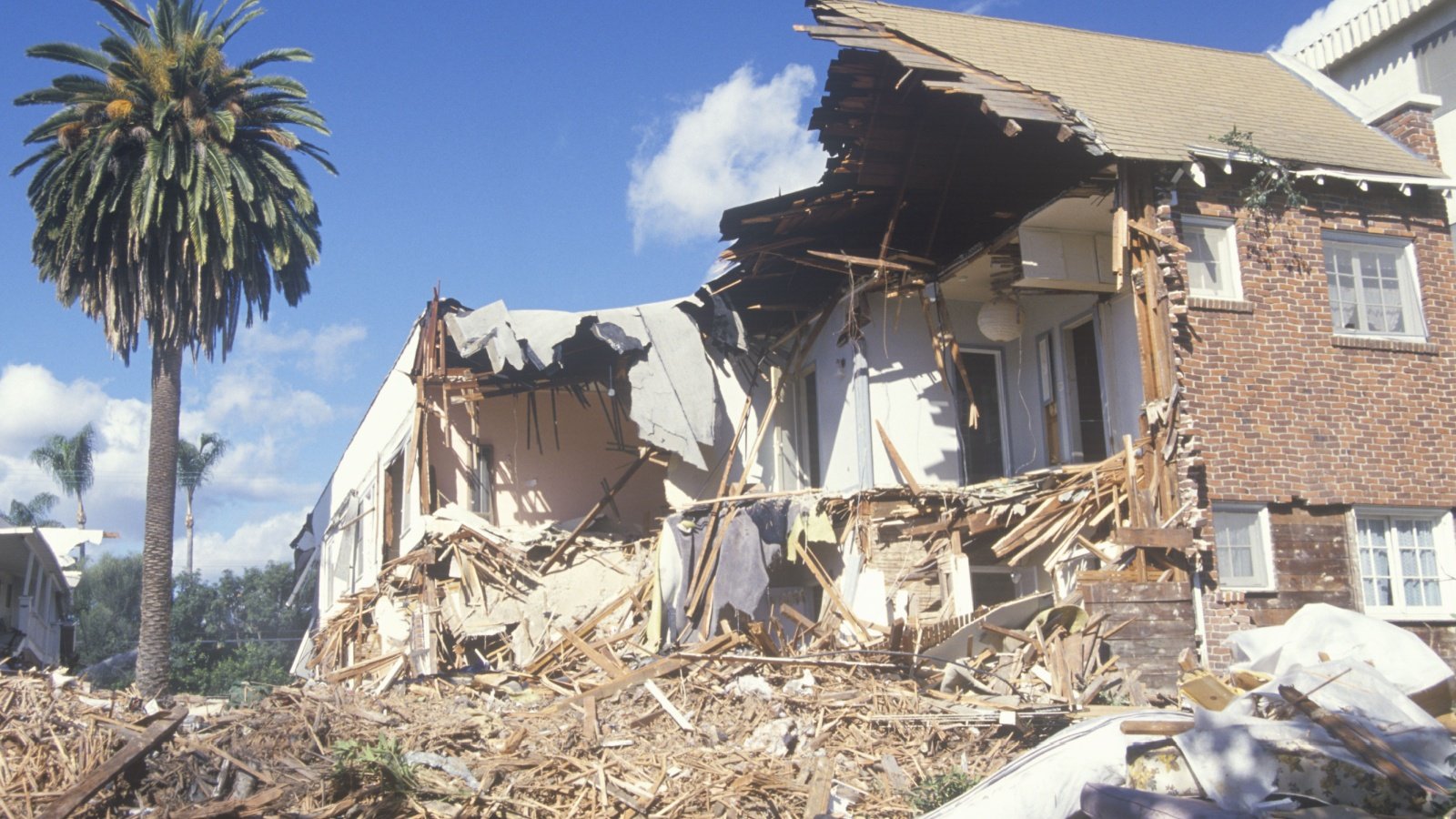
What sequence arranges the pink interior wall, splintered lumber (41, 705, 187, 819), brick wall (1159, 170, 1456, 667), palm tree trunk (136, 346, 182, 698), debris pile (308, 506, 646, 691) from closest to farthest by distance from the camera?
1. splintered lumber (41, 705, 187, 819)
2. brick wall (1159, 170, 1456, 667)
3. debris pile (308, 506, 646, 691)
4. the pink interior wall
5. palm tree trunk (136, 346, 182, 698)

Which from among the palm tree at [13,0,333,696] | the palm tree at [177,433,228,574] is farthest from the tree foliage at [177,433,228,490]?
the palm tree at [13,0,333,696]

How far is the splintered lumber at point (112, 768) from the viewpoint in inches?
354

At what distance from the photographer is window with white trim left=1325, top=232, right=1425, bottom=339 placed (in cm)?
1400

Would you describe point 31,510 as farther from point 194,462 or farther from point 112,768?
point 112,768

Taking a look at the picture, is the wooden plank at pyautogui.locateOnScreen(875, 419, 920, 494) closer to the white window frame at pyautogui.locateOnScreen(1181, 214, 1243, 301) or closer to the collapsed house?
the collapsed house

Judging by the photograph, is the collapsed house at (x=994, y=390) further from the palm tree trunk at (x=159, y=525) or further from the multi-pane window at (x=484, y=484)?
the palm tree trunk at (x=159, y=525)

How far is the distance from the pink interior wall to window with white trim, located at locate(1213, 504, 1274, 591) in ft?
27.7

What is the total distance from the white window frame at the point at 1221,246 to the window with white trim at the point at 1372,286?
136cm

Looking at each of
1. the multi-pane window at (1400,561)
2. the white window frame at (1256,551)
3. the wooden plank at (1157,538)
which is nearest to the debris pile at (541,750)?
the wooden plank at (1157,538)

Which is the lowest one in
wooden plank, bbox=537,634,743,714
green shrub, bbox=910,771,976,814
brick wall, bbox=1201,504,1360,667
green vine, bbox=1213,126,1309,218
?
green shrub, bbox=910,771,976,814

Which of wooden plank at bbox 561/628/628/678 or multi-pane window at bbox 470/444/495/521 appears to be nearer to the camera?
wooden plank at bbox 561/628/628/678

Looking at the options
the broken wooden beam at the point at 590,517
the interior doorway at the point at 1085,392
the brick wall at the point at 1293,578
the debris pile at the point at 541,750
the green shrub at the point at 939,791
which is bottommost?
the green shrub at the point at 939,791

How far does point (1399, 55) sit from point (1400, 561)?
1389 cm

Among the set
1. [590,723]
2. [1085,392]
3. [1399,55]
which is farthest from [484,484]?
[1399,55]
